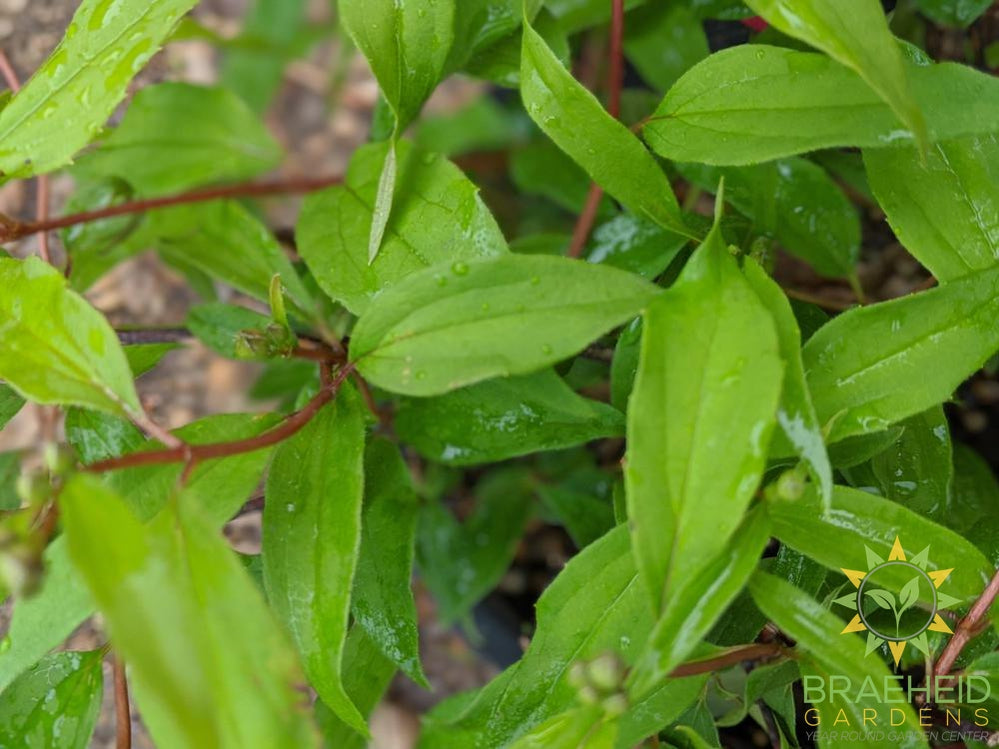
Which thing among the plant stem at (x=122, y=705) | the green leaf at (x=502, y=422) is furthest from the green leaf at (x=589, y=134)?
Answer: the plant stem at (x=122, y=705)

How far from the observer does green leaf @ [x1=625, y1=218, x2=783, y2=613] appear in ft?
1.41

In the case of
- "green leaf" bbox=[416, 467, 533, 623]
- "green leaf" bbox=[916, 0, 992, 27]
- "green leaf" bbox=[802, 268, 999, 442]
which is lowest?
"green leaf" bbox=[416, 467, 533, 623]

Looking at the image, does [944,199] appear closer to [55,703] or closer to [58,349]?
[58,349]

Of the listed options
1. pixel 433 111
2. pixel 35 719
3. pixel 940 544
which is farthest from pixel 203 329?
pixel 433 111

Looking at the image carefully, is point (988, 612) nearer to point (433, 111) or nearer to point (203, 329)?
point (203, 329)

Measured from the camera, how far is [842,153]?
0.78 metres

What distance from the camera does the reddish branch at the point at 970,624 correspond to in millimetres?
495

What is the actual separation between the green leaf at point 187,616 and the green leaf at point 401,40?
306 mm

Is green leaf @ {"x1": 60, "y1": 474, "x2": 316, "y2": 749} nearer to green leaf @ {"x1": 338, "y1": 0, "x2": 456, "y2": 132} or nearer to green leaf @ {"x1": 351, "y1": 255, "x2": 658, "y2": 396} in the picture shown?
green leaf @ {"x1": 351, "y1": 255, "x2": 658, "y2": 396}

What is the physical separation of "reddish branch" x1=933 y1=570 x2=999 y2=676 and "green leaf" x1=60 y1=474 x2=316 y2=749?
0.36m

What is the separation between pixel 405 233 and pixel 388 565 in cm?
24

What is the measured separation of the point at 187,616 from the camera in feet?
1.22

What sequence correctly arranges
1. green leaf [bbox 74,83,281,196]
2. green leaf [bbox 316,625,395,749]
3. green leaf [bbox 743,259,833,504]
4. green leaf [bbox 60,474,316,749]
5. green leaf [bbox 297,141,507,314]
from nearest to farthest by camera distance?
1. green leaf [bbox 60,474,316,749]
2. green leaf [bbox 743,259,833,504]
3. green leaf [bbox 297,141,507,314]
4. green leaf [bbox 316,625,395,749]
5. green leaf [bbox 74,83,281,196]

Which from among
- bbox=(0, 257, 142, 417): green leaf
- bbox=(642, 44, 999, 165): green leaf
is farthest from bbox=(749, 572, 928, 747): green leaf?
bbox=(0, 257, 142, 417): green leaf
